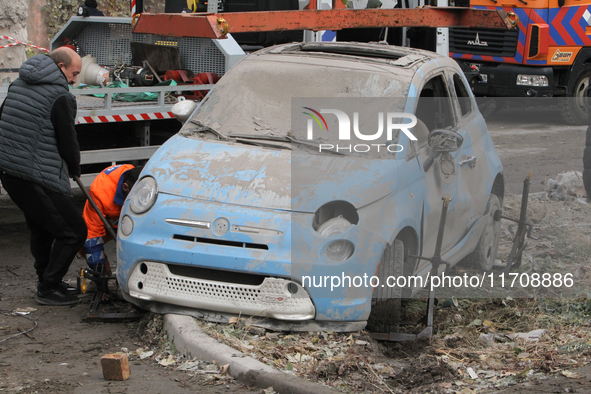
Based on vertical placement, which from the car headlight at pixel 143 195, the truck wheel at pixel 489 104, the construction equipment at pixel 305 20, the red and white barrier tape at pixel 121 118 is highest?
the construction equipment at pixel 305 20

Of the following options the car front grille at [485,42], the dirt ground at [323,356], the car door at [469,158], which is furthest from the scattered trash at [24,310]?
the car front grille at [485,42]

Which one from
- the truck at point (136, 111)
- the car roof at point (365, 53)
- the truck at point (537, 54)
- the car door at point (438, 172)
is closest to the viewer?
the car door at point (438, 172)

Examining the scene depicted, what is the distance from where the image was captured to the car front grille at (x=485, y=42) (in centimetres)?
1419

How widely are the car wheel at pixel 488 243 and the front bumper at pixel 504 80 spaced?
8355mm

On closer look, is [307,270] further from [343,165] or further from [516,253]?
[516,253]

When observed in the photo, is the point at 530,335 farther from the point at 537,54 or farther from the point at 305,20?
the point at 537,54

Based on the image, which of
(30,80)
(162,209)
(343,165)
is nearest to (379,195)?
(343,165)

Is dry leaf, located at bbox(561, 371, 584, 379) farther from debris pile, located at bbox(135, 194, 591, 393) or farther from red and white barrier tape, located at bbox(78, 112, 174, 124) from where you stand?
red and white barrier tape, located at bbox(78, 112, 174, 124)

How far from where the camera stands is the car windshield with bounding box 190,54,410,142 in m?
5.14

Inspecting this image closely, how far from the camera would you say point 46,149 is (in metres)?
5.12

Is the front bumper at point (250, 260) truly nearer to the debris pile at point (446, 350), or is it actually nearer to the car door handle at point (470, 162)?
the debris pile at point (446, 350)

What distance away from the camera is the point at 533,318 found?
5047mm

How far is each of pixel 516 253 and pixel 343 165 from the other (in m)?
2.35

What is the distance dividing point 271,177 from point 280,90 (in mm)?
1042
